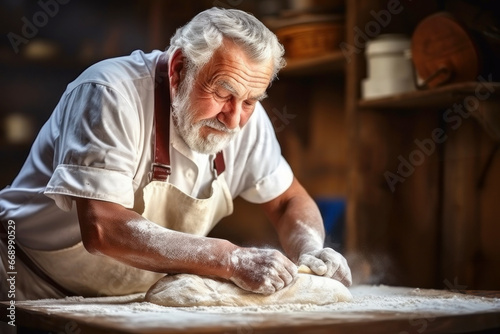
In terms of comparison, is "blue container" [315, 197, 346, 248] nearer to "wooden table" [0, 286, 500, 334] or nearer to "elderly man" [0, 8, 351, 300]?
"elderly man" [0, 8, 351, 300]

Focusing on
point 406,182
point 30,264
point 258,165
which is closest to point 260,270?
point 258,165

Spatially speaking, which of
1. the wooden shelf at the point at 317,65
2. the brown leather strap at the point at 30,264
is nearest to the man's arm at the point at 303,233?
the brown leather strap at the point at 30,264

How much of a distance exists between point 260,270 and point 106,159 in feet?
1.65

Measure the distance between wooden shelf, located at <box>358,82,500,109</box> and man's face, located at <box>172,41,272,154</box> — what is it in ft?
3.58

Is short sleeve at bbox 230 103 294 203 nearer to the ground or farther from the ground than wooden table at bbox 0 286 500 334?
farther from the ground

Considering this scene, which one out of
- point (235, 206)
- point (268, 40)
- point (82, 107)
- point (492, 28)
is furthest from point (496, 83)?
point (235, 206)

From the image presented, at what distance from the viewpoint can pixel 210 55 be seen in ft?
6.66

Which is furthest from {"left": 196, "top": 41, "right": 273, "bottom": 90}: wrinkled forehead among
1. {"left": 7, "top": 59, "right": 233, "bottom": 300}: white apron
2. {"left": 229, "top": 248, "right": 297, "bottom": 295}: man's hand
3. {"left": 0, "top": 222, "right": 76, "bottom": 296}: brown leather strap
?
{"left": 0, "top": 222, "right": 76, "bottom": 296}: brown leather strap

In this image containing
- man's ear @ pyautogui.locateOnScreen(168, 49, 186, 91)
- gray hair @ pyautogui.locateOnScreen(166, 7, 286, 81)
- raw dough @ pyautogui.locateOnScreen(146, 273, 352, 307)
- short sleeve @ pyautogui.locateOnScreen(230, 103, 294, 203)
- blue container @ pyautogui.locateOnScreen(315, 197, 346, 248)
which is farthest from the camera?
blue container @ pyautogui.locateOnScreen(315, 197, 346, 248)

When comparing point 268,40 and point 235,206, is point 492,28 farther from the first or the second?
point 235,206

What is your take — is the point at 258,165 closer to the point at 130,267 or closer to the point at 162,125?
the point at 162,125

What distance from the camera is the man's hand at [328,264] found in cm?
204

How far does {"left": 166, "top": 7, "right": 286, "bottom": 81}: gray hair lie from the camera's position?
6.60ft

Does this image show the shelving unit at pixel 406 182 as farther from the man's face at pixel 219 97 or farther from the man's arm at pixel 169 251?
the man's arm at pixel 169 251
